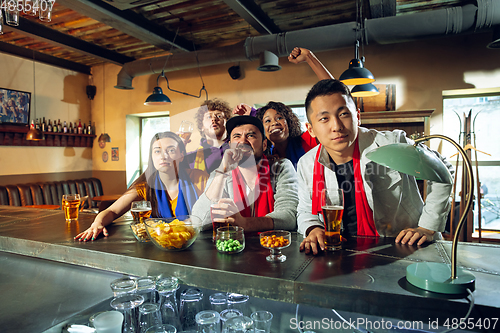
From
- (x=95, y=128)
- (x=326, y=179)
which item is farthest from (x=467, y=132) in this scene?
(x=95, y=128)

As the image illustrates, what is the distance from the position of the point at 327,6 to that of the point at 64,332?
4469 millimetres

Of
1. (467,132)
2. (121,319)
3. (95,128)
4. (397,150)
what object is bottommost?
(121,319)

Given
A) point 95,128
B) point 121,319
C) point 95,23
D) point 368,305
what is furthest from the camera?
point 95,128

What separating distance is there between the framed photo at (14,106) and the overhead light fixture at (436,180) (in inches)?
257

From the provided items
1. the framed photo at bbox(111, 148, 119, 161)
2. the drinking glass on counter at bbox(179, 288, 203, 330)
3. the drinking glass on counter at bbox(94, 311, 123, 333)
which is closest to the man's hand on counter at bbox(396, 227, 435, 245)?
the drinking glass on counter at bbox(179, 288, 203, 330)

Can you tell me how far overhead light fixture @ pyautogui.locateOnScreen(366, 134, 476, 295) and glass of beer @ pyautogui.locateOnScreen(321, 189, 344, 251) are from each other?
0.30 m

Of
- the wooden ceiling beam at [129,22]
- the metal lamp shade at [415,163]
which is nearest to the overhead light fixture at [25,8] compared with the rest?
the metal lamp shade at [415,163]

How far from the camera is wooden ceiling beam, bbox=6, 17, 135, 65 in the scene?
4.62 meters

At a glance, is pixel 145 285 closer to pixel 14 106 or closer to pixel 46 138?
pixel 14 106

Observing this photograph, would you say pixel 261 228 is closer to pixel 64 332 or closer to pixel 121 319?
pixel 121 319

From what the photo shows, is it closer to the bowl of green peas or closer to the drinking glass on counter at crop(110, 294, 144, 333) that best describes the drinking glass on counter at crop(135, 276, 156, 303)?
the drinking glass on counter at crop(110, 294, 144, 333)

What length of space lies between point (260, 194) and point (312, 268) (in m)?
1.07

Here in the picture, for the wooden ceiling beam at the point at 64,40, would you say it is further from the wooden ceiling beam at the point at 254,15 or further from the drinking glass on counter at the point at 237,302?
the drinking glass on counter at the point at 237,302

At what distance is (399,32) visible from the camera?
12.5 ft
